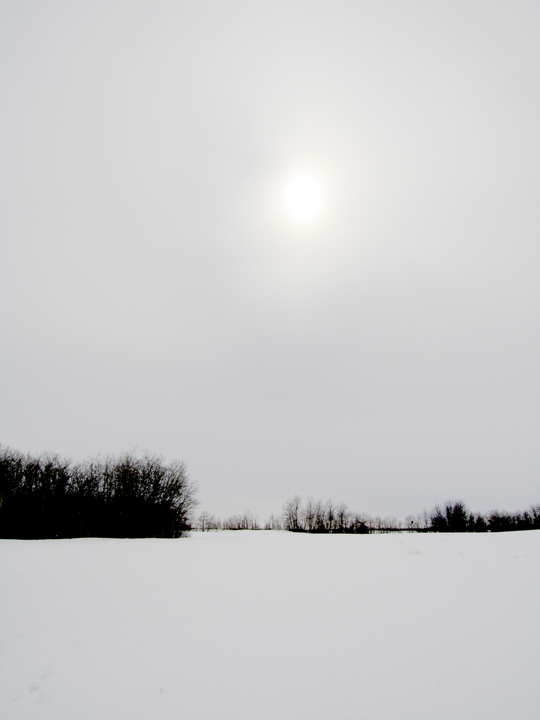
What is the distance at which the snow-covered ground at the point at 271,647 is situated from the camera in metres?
5.83

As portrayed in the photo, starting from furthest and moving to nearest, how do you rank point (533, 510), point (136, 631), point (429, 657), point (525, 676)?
1. point (533, 510)
2. point (136, 631)
3. point (429, 657)
4. point (525, 676)

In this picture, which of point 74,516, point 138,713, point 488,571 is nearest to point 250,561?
point 488,571

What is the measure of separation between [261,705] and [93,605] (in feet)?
23.4

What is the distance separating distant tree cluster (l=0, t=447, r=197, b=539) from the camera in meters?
42.2

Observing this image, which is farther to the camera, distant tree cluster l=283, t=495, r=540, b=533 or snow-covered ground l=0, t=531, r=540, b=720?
distant tree cluster l=283, t=495, r=540, b=533

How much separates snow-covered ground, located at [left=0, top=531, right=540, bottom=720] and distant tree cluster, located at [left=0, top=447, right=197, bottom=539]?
34.5 metres

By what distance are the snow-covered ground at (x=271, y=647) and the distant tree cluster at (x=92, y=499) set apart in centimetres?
3445

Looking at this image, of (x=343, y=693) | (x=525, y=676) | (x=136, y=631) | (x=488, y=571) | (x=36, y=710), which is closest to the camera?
(x=36, y=710)

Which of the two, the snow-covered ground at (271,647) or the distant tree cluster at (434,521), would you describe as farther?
the distant tree cluster at (434,521)

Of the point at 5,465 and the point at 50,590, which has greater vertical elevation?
the point at 5,465

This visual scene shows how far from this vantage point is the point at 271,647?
25.8 feet

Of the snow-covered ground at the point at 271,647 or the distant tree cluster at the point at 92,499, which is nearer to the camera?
the snow-covered ground at the point at 271,647

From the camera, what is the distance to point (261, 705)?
5.85 metres

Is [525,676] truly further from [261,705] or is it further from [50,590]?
[50,590]
